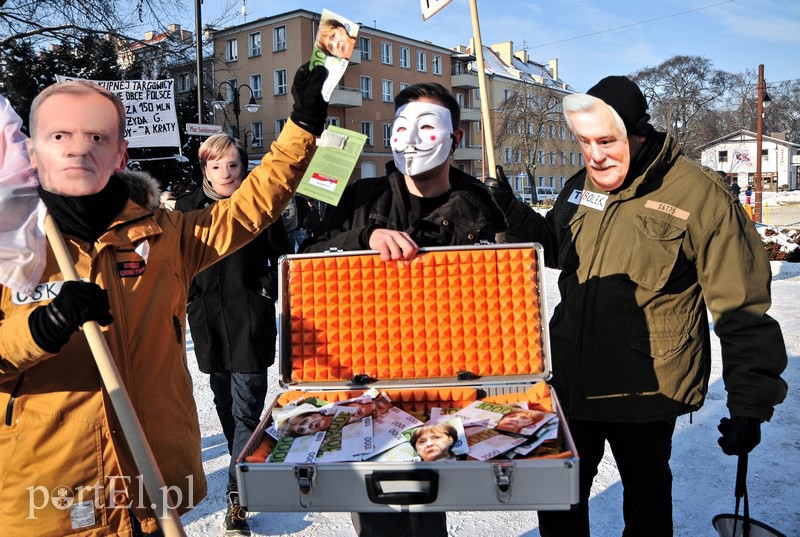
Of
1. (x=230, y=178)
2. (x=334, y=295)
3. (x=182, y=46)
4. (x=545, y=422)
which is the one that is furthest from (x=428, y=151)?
(x=182, y=46)

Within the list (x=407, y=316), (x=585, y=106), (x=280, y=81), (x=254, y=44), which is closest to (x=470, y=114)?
(x=280, y=81)

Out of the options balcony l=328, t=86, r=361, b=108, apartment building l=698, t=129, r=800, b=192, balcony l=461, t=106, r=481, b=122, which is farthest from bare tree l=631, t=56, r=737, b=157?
balcony l=328, t=86, r=361, b=108

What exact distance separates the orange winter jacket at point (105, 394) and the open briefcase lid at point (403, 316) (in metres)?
0.42

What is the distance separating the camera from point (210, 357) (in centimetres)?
353

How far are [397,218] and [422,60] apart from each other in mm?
46885

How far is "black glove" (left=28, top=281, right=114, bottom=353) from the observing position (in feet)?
5.11

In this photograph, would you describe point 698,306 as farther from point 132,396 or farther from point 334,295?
point 132,396

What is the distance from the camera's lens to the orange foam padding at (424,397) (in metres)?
2.39

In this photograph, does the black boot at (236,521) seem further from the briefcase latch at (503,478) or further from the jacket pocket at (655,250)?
the jacket pocket at (655,250)

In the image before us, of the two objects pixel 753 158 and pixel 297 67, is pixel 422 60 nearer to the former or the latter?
pixel 297 67

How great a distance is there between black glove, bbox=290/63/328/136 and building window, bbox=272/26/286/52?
39.7 meters

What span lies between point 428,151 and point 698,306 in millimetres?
1222

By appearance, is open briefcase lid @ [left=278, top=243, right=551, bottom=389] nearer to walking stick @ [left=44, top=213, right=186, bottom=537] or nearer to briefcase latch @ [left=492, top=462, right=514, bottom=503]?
briefcase latch @ [left=492, top=462, right=514, bottom=503]

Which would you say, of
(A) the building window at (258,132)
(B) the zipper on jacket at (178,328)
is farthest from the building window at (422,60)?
(B) the zipper on jacket at (178,328)
